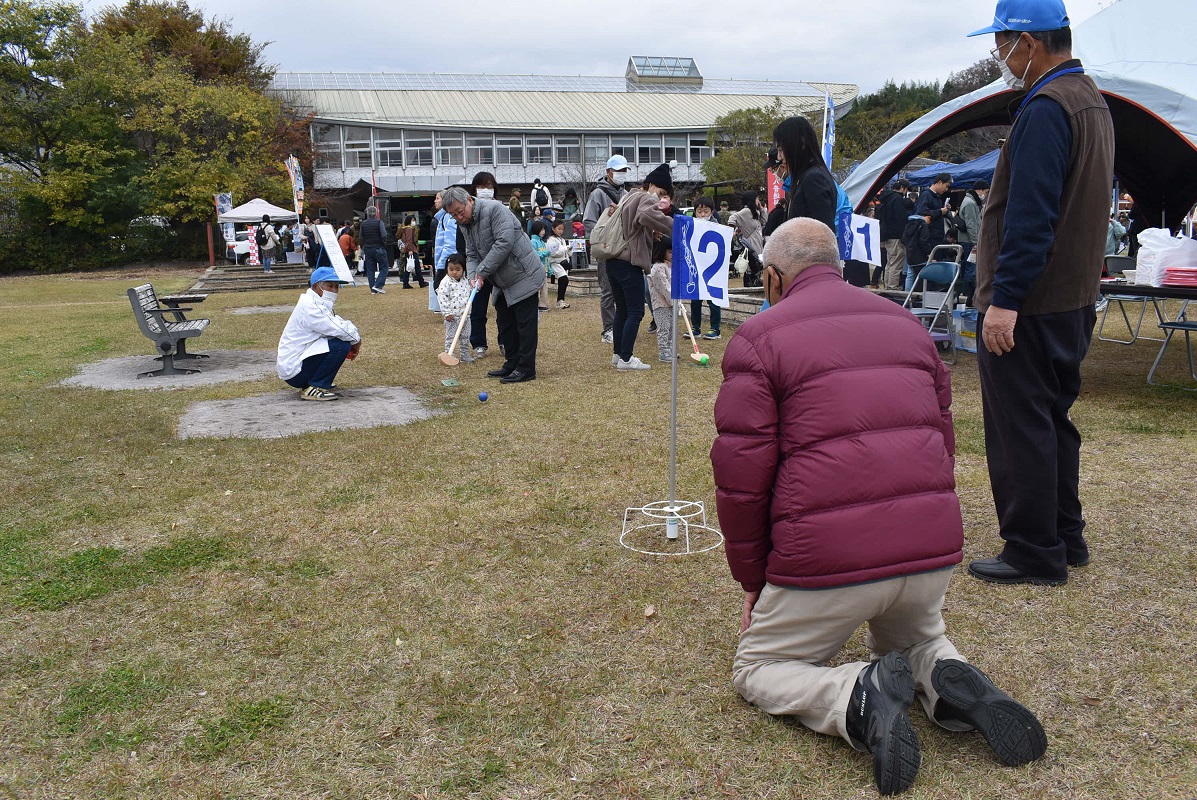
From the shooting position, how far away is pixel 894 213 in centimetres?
1595

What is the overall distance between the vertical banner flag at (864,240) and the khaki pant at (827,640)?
4.64 m

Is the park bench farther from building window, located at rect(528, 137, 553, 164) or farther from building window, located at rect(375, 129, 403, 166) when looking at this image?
building window, located at rect(528, 137, 553, 164)

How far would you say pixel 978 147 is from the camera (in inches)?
1679

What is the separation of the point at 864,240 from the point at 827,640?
17.1 feet

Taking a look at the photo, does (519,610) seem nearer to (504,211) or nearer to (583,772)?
(583,772)

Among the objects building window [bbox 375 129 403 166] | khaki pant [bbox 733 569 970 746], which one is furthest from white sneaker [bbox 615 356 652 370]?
building window [bbox 375 129 403 166]

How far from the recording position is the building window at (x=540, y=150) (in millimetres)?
55344

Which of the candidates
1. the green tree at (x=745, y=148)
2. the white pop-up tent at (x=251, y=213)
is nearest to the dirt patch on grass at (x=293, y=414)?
the white pop-up tent at (x=251, y=213)

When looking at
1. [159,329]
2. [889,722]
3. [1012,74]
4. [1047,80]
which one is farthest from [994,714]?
[159,329]

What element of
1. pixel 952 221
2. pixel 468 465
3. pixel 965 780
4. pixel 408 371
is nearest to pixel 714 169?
pixel 952 221

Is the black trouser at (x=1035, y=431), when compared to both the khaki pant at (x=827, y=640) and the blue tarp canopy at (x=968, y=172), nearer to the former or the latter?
the khaki pant at (x=827, y=640)

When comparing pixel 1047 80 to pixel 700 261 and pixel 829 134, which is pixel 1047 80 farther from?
pixel 829 134

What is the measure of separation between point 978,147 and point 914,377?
45.1 metres

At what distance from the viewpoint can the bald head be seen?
2.80 metres
